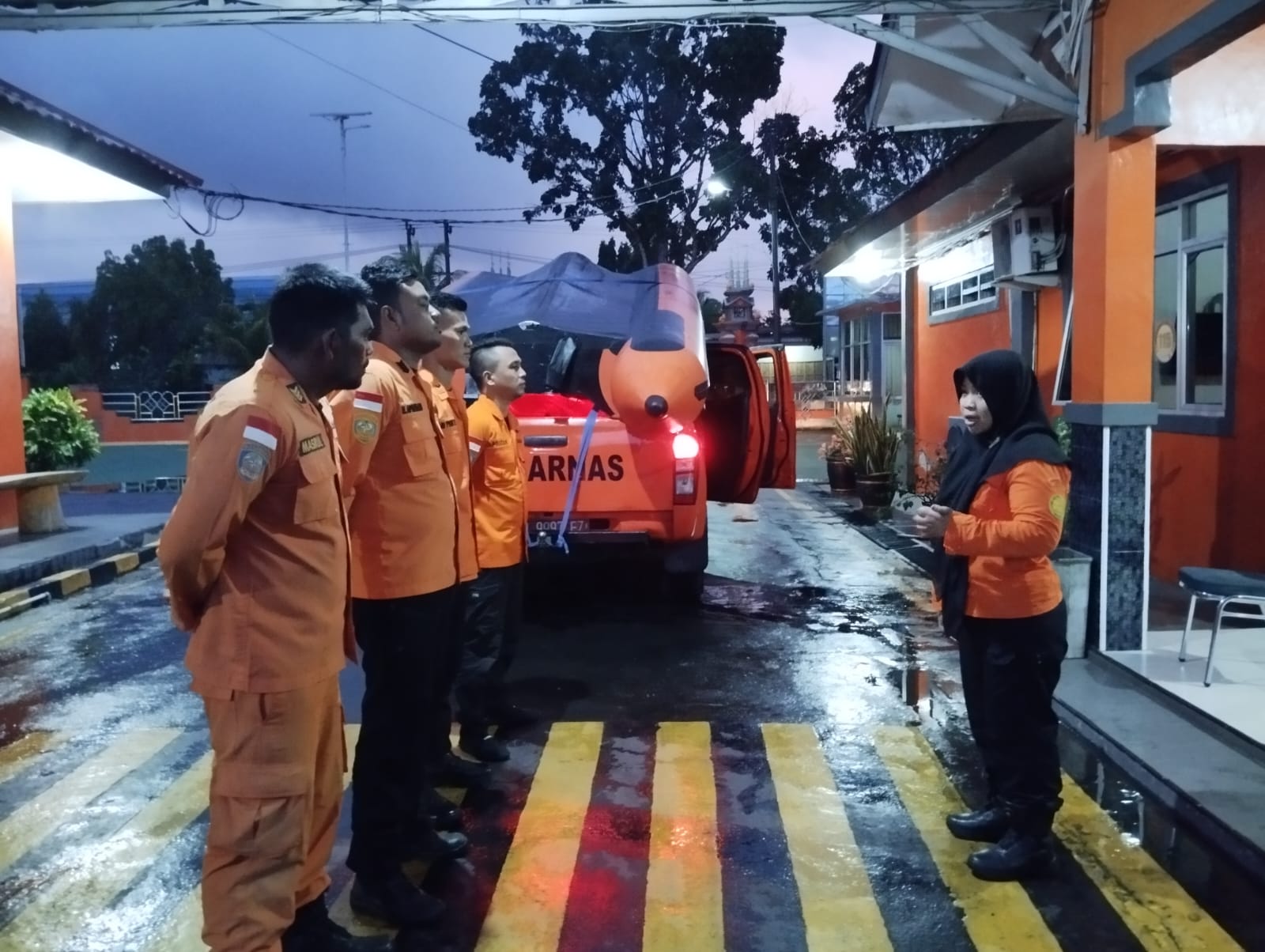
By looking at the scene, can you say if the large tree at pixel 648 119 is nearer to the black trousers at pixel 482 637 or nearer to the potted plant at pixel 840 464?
the potted plant at pixel 840 464

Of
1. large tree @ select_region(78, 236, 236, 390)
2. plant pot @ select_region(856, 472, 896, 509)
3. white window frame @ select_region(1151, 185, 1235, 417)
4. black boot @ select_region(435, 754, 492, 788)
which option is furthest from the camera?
large tree @ select_region(78, 236, 236, 390)

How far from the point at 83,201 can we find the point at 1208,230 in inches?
465

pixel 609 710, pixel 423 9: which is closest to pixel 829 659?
pixel 609 710

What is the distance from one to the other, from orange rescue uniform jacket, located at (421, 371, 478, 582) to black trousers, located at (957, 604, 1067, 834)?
1.77m

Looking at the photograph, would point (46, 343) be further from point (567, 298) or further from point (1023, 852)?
point (1023, 852)

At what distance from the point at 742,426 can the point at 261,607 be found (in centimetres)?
634

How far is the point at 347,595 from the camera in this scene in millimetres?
2967

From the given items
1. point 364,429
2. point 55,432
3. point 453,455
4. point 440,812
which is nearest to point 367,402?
point 364,429

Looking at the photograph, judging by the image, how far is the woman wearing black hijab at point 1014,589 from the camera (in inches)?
138

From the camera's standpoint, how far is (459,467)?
3816mm

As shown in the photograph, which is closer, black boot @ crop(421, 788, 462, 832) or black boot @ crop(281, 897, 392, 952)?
black boot @ crop(281, 897, 392, 952)

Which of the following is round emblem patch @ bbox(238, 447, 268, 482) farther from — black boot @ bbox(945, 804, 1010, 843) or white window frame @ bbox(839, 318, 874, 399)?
white window frame @ bbox(839, 318, 874, 399)

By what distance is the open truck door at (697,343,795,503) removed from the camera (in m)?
8.50

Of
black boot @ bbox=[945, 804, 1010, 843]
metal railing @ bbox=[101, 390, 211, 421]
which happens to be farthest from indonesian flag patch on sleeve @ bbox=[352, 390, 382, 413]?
metal railing @ bbox=[101, 390, 211, 421]
